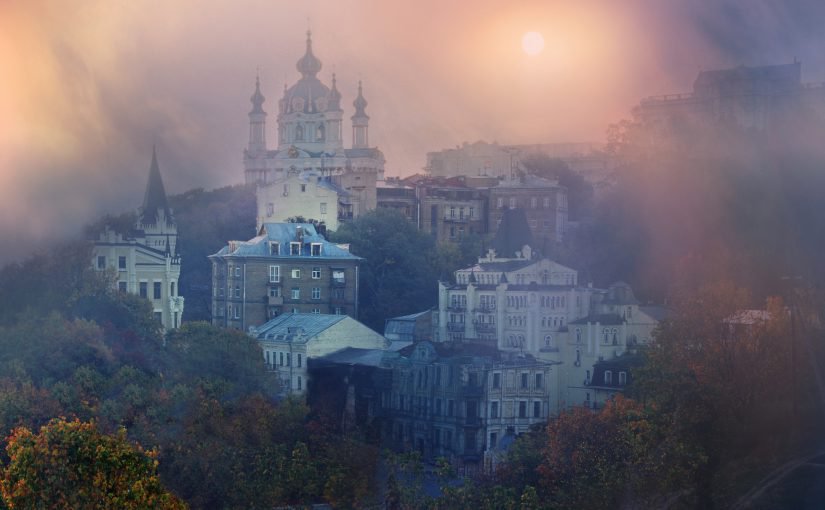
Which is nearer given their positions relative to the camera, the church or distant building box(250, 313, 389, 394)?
distant building box(250, 313, 389, 394)

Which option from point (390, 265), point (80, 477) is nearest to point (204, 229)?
point (390, 265)

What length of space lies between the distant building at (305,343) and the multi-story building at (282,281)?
186 centimetres

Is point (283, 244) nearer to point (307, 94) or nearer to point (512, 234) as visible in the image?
point (512, 234)

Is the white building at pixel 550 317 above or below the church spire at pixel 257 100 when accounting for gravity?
below

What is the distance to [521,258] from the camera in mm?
39875

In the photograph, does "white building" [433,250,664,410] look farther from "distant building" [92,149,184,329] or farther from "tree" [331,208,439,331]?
"distant building" [92,149,184,329]

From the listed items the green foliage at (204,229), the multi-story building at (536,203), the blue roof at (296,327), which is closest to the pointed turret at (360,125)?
the green foliage at (204,229)

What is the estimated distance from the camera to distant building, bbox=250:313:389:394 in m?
38.1

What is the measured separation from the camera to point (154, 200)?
43.4 m

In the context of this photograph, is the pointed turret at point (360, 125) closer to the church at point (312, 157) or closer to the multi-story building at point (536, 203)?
the church at point (312, 157)

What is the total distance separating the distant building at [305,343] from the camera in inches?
1499

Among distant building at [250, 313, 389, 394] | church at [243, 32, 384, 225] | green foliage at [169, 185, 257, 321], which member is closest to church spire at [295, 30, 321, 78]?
church at [243, 32, 384, 225]

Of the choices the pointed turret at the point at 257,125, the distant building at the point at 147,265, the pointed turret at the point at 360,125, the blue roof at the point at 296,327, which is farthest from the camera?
the pointed turret at the point at 360,125

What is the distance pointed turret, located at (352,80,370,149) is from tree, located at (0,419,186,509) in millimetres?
31284
